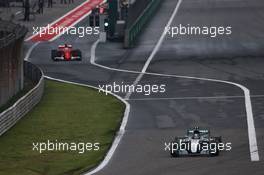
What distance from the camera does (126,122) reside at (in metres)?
54.6

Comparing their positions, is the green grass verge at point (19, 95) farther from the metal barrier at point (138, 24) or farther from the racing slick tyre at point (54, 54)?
the metal barrier at point (138, 24)

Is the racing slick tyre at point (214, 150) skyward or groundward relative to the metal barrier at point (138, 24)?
skyward

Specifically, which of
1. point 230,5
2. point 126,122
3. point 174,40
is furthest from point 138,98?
point 230,5

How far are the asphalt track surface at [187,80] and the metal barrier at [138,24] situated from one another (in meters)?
0.85

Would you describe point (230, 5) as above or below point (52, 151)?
below

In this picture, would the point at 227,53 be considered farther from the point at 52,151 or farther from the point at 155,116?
the point at 52,151

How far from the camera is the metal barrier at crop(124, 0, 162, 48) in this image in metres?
89.1

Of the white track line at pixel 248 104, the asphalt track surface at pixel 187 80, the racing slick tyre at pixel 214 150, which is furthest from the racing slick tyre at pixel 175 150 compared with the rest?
the white track line at pixel 248 104

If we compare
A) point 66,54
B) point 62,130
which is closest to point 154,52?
point 66,54

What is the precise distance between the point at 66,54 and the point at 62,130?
32.1 m

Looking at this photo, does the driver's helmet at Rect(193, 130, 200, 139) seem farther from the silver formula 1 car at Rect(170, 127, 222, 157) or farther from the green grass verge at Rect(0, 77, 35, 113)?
the green grass verge at Rect(0, 77, 35, 113)

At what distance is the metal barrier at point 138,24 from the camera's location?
8912 cm

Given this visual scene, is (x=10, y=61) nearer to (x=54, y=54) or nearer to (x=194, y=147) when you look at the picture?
(x=194, y=147)

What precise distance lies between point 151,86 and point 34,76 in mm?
8446
